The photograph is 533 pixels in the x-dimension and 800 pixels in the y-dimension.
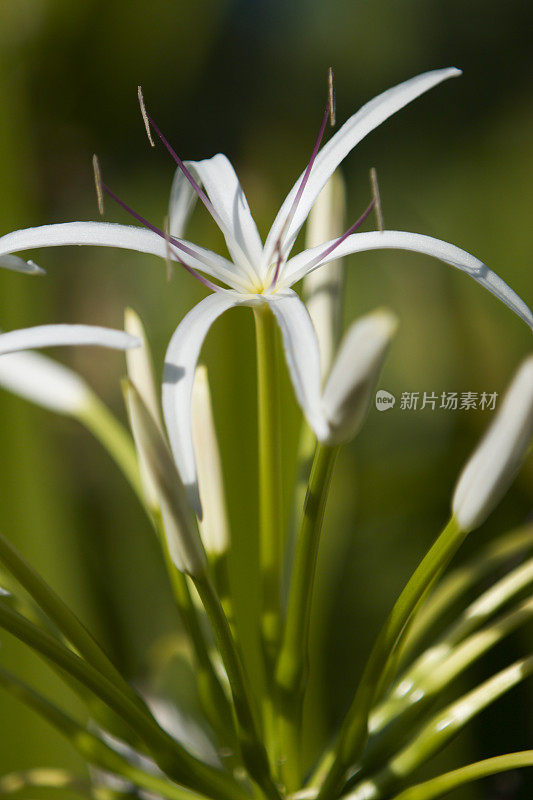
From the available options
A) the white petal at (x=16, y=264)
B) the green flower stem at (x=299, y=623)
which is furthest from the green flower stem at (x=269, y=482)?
the white petal at (x=16, y=264)

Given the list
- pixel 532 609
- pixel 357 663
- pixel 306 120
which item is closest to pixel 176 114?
pixel 306 120

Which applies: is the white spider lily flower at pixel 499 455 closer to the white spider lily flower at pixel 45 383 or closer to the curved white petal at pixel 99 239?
the curved white petal at pixel 99 239

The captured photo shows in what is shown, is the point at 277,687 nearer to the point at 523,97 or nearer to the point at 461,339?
the point at 461,339

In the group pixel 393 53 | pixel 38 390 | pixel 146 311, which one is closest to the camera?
pixel 38 390

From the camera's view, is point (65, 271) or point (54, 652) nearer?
point (54, 652)

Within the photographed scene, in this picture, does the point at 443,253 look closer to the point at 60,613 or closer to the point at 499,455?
the point at 499,455

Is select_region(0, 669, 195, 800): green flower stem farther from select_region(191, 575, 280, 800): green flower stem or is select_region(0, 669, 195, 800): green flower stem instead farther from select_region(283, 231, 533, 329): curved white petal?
select_region(283, 231, 533, 329): curved white petal

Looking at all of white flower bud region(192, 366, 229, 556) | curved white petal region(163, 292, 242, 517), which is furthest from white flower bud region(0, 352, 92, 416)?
curved white petal region(163, 292, 242, 517)
